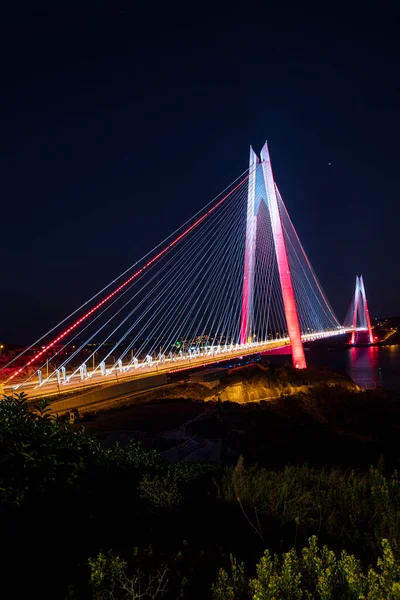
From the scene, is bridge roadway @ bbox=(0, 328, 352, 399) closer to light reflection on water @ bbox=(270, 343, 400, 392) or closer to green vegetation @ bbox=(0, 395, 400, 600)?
green vegetation @ bbox=(0, 395, 400, 600)

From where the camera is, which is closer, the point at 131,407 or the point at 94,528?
the point at 94,528

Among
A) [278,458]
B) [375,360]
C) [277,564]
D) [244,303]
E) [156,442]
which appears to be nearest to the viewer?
[277,564]

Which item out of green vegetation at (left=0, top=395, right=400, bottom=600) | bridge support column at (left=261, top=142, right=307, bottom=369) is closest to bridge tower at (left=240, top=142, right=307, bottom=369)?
→ bridge support column at (left=261, top=142, right=307, bottom=369)

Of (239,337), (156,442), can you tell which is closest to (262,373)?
(239,337)

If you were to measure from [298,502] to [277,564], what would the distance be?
4.17ft

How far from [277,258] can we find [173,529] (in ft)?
56.7

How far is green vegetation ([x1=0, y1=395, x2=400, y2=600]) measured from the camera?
7.11 feet

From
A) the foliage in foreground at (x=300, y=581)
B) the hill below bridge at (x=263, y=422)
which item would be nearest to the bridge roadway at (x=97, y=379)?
the hill below bridge at (x=263, y=422)

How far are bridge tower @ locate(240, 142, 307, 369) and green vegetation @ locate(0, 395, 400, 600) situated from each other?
1575 centimetres

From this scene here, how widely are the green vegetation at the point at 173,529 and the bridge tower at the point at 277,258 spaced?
51.7 ft

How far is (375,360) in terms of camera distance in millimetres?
43406

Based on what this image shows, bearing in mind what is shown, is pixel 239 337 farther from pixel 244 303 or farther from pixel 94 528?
pixel 94 528

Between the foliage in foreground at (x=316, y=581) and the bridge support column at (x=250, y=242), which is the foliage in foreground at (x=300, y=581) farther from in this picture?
the bridge support column at (x=250, y=242)

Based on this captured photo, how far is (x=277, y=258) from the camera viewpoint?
19922mm
